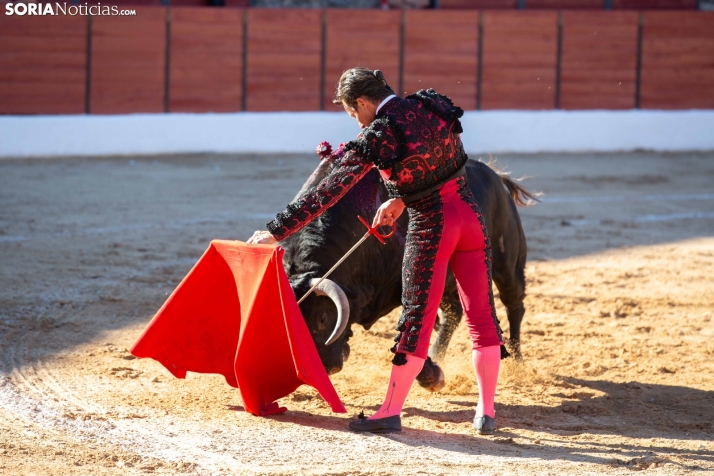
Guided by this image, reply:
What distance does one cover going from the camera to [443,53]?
11.6 m

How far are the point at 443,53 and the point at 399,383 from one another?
916cm

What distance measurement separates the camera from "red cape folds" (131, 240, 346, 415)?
9.96 feet

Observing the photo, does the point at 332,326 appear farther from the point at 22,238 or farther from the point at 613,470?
the point at 22,238

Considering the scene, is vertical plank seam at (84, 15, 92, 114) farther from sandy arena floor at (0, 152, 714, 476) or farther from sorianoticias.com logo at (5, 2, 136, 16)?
sandy arena floor at (0, 152, 714, 476)

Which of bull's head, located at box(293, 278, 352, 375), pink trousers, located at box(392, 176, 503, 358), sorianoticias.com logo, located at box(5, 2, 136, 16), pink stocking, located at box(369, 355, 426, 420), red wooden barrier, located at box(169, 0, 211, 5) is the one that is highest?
red wooden barrier, located at box(169, 0, 211, 5)

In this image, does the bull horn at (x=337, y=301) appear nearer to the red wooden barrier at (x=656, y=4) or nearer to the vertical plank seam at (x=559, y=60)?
the vertical plank seam at (x=559, y=60)

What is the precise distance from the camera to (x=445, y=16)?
1159 cm

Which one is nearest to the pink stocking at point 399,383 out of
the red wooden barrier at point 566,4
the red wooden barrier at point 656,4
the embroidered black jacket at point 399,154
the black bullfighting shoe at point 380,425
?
the black bullfighting shoe at point 380,425

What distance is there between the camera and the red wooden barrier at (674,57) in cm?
1220

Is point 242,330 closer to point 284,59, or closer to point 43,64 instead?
point 43,64

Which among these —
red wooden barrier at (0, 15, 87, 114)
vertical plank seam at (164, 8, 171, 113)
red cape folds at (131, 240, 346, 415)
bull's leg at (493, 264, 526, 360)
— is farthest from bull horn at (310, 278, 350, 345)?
vertical plank seam at (164, 8, 171, 113)

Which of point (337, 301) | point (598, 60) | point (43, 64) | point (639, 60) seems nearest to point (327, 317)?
point (337, 301)

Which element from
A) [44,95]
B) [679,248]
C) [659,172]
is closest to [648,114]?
[659,172]

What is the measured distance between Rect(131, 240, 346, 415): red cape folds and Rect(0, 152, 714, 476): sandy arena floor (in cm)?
13
